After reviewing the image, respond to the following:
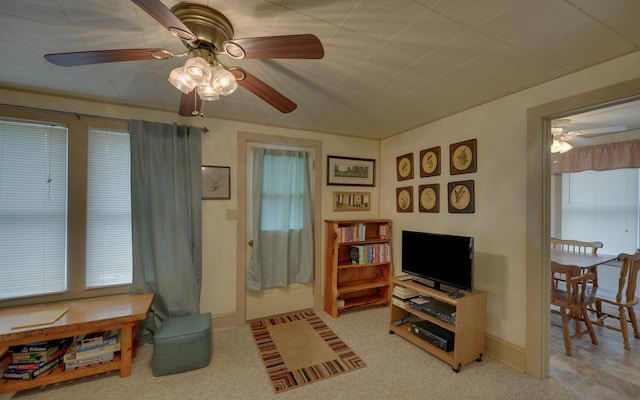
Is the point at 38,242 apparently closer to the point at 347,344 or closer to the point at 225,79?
the point at 225,79

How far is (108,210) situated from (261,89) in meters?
2.11

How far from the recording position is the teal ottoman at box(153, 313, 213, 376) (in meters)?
2.00

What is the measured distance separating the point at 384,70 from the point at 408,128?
1534 mm

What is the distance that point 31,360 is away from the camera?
185cm

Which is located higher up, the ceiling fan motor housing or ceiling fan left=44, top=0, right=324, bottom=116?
the ceiling fan motor housing

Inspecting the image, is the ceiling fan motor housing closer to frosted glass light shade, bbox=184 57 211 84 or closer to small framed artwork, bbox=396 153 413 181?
frosted glass light shade, bbox=184 57 211 84

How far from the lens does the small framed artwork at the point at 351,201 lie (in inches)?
135

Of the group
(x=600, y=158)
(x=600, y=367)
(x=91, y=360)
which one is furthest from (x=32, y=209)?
(x=600, y=158)

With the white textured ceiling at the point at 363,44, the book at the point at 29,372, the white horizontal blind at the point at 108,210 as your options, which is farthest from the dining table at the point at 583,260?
the book at the point at 29,372

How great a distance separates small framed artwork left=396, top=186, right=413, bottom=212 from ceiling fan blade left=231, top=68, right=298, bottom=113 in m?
2.16

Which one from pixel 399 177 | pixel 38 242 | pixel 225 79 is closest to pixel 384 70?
pixel 225 79

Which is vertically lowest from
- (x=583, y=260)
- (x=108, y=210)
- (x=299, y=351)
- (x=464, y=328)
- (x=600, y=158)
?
(x=299, y=351)

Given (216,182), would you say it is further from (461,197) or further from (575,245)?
(575,245)

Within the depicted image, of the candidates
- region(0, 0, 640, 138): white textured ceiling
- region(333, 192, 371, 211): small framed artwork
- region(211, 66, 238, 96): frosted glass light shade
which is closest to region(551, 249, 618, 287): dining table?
region(0, 0, 640, 138): white textured ceiling
